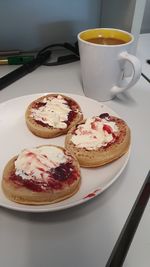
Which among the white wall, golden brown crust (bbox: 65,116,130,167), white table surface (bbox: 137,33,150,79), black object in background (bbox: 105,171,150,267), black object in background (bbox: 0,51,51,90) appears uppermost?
the white wall

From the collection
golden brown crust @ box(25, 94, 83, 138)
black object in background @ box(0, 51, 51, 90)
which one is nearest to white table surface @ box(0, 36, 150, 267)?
golden brown crust @ box(25, 94, 83, 138)

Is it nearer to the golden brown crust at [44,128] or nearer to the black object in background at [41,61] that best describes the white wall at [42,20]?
the black object in background at [41,61]

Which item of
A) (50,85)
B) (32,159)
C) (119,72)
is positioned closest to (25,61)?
(50,85)

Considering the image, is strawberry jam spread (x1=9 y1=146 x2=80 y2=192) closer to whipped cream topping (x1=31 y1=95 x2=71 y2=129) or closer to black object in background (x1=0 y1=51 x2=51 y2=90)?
whipped cream topping (x1=31 y1=95 x2=71 y2=129)

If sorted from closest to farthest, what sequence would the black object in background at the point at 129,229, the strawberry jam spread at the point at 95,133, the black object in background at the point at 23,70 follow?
1. the black object in background at the point at 129,229
2. the strawberry jam spread at the point at 95,133
3. the black object in background at the point at 23,70

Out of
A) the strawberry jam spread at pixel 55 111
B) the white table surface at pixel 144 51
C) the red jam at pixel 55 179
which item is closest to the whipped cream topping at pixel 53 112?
the strawberry jam spread at pixel 55 111

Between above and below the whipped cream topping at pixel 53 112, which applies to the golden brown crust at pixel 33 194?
below
